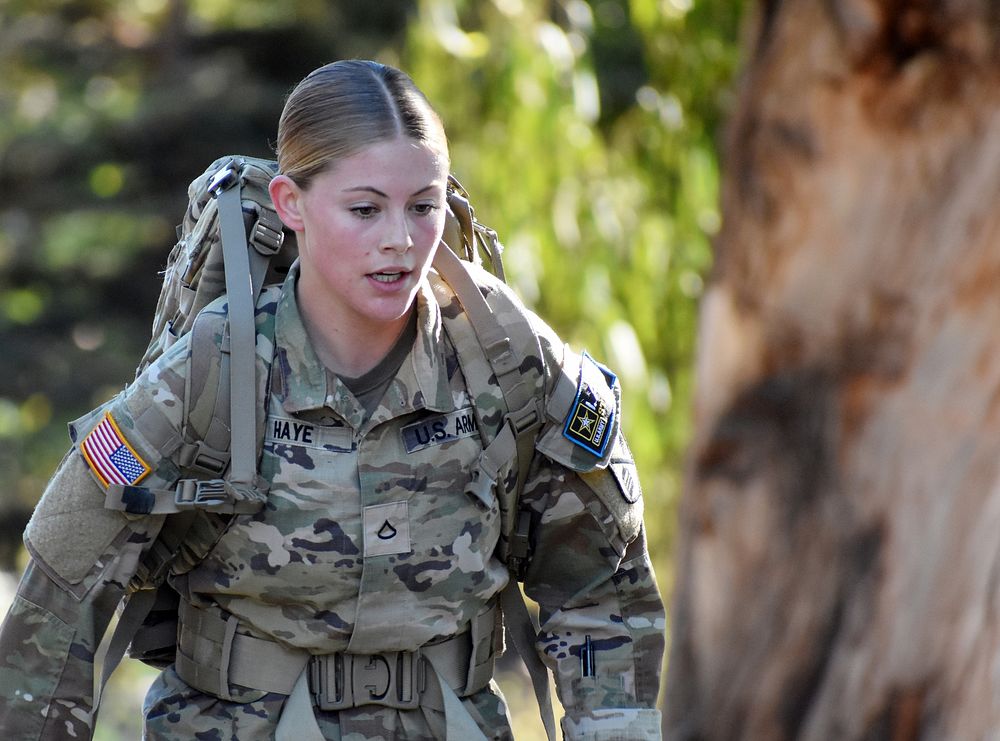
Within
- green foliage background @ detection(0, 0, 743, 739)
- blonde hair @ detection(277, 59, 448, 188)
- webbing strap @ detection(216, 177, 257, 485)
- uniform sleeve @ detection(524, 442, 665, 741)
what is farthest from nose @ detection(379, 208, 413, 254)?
green foliage background @ detection(0, 0, 743, 739)

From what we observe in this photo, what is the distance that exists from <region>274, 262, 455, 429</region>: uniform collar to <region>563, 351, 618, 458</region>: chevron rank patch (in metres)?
Result: 0.18

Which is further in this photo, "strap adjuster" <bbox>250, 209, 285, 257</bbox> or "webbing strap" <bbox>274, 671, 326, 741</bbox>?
"strap adjuster" <bbox>250, 209, 285, 257</bbox>

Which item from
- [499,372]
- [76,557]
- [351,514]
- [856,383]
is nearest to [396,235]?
[499,372]

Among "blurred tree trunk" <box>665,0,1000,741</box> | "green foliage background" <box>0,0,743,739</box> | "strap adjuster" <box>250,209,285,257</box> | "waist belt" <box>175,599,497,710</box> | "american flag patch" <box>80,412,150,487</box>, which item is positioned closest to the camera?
"american flag patch" <box>80,412,150,487</box>

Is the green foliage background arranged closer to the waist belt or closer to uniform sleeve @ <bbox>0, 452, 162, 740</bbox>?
the waist belt

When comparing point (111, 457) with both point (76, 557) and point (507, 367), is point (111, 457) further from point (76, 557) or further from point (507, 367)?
point (507, 367)

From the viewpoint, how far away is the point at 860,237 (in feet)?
11.7

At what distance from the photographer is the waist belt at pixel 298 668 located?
206cm

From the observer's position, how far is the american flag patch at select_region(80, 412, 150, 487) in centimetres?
194

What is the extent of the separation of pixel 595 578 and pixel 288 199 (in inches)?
28.4

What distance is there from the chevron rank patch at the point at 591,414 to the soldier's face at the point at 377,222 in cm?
30

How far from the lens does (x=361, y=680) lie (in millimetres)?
2078

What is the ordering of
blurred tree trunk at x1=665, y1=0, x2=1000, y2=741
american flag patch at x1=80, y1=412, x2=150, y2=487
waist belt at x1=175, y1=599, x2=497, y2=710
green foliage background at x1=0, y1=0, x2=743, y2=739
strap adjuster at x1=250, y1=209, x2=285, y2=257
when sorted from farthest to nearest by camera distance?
green foliage background at x1=0, y1=0, x2=743, y2=739 < blurred tree trunk at x1=665, y1=0, x2=1000, y2=741 < strap adjuster at x1=250, y1=209, x2=285, y2=257 < waist belt at x1=175, y1=599, x2=497, y2=710 < american flag patch at x1=80, y1=412, x2=150, y2=487

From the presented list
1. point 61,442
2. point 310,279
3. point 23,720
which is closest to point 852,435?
point 310,279
